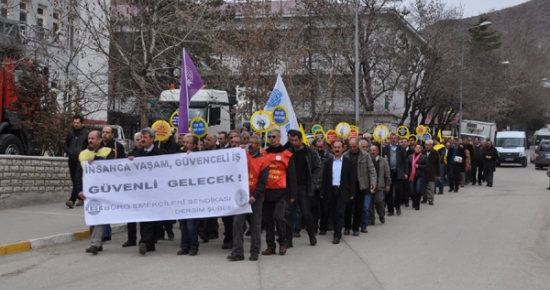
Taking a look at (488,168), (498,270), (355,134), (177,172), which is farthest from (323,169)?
(488,168)

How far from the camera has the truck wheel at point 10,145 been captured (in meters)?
16.5

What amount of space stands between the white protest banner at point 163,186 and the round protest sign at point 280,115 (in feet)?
10.1

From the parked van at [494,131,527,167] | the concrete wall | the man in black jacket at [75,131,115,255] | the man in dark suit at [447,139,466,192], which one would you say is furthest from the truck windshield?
the man in black jacket at [75,131,115,255]

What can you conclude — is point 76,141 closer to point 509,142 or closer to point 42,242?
point 42,242

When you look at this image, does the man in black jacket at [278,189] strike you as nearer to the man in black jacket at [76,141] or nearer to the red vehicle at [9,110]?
the man in black jacket at [76,141]

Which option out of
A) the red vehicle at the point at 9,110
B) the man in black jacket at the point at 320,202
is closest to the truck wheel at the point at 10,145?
the red vehicle at the point at 9,110

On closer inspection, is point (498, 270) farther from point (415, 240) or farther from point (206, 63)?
point (206, 63)

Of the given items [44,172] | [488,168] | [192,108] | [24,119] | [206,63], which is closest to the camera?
[44,172]

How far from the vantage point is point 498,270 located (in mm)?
9234

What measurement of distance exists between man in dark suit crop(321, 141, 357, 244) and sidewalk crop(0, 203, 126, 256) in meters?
3.91

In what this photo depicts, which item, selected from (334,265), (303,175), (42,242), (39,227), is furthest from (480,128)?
(42,242)

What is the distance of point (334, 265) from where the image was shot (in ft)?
31.4

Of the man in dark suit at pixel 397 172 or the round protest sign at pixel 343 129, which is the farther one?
the round protest sign at pixel 343 129

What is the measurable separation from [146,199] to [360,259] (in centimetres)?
326
